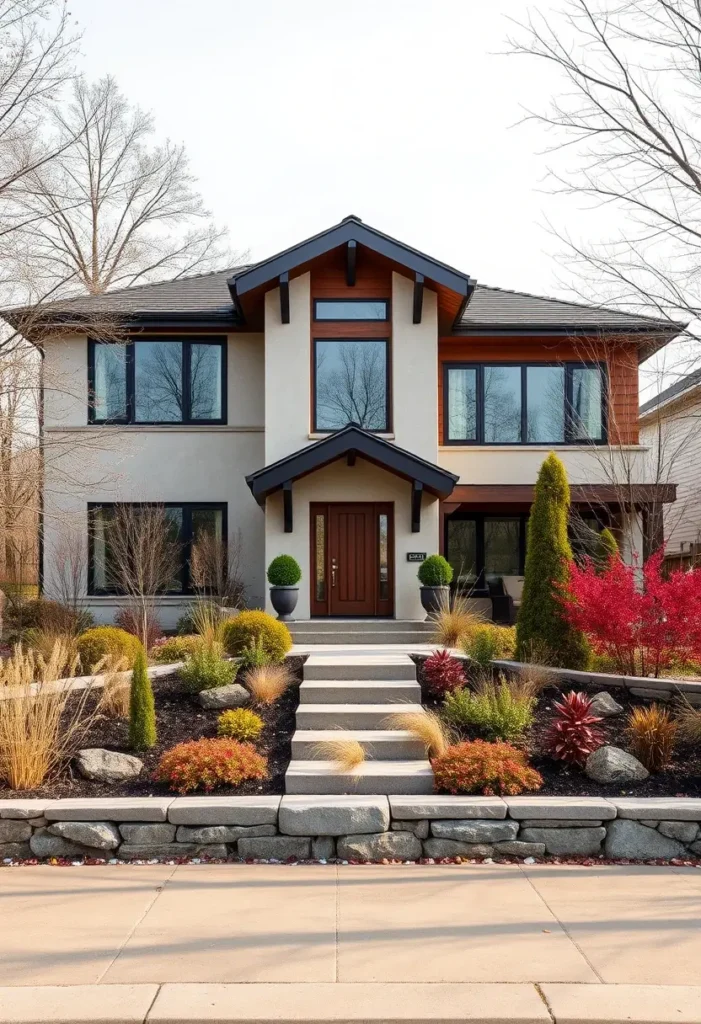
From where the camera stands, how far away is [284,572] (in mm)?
13703

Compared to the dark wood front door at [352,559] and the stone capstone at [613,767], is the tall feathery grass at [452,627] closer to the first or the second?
the dark wood front door at [352,559]

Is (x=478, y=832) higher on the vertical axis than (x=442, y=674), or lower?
lower

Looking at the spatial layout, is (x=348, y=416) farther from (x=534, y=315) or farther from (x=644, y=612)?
(x=644, y=612)

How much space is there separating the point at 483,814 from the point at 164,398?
1151 cm

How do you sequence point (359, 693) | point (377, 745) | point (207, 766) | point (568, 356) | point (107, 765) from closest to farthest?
point (207, 766) < point (107, 765) < point (377, 745) < point (359, 693) < point (568, 356)

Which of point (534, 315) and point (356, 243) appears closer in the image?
point (356, 243)

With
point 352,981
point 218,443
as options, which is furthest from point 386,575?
point 352,981

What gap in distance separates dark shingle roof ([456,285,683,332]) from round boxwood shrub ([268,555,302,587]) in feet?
18.6

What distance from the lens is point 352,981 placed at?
4.55m

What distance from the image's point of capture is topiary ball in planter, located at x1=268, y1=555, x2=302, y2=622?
45.0ft

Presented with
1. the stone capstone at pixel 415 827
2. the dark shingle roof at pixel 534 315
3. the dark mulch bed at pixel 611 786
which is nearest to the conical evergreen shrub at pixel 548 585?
the dark mulch bed at pixel 611 786

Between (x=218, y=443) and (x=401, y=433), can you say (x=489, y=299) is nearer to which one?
(x=401, y=433)

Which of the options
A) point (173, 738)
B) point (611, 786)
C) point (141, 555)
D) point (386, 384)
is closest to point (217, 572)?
point (141, 555)

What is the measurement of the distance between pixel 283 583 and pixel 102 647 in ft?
12.4
